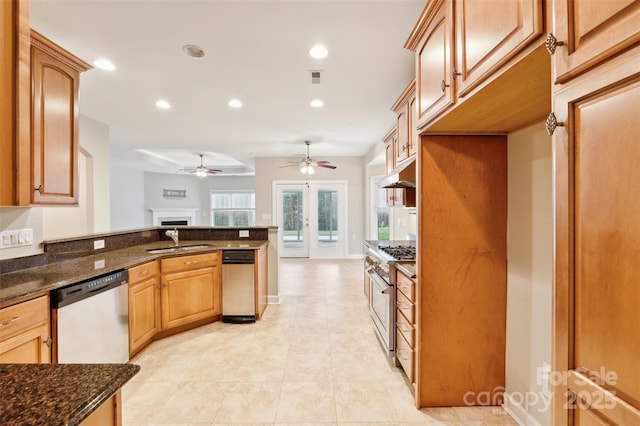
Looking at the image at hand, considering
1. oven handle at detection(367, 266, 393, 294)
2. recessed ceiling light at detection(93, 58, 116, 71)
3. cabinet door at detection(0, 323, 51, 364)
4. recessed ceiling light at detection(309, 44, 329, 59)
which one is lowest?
cabinet door at detection(0, 323, 51, 364)

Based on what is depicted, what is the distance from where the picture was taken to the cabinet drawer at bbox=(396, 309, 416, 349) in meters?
1.96

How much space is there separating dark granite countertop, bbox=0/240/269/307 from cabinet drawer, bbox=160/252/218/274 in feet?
0.18

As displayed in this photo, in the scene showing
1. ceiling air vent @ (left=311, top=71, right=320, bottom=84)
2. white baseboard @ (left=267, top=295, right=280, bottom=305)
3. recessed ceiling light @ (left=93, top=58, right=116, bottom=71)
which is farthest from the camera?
white baseboard @ (left=267, top=295, right=280, bottom=305)

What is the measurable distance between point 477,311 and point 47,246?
3433 millimetres

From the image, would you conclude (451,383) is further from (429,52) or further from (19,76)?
(19,76)

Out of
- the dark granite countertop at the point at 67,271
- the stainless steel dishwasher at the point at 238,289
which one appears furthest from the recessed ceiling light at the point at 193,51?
the stainless steel dishwasher at the point at 238,289

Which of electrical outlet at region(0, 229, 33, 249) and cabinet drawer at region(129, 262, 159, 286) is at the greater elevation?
electrical outlet at region(0, 229, 33, 249)

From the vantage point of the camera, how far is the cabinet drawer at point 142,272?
2.41 meters

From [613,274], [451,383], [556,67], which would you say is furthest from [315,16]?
[451,383]

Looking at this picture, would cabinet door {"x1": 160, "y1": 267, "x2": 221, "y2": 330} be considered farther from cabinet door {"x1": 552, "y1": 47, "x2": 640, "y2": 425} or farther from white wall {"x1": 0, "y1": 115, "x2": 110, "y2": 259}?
cabinet door {"x1": 552, "y1": 47, "x2": 640, "y2": 425}

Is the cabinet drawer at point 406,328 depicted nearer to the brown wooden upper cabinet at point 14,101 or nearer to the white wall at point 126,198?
the brown wooden upper cabinet at point 14,101

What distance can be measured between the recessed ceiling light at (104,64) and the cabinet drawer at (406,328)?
3.52m

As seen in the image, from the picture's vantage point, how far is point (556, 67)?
2.52 feet

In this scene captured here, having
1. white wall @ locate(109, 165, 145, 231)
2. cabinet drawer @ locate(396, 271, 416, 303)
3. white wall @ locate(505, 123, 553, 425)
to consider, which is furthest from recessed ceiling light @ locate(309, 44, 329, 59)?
white wall @ locate(109, 165, 145, 231)
